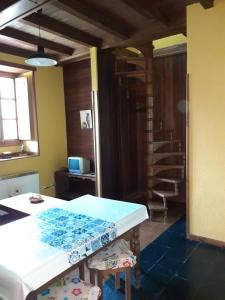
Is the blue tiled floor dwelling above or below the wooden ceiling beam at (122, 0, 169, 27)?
below

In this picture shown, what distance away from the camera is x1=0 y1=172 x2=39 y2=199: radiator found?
12.2 feet

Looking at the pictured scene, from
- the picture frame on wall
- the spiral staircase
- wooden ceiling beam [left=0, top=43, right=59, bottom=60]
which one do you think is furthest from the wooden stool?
wooden ceiling beam [left=0, top=43, right=59, bottom=60]

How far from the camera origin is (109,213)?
6.48ft

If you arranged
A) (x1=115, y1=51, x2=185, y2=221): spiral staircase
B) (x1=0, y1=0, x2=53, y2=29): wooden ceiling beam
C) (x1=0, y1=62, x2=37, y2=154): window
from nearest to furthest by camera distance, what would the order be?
(x1=0, y1=0, x2=53, y2=29): wooden ceiling beam
(x1=115, y1=51, x2=185, y2=221): spiral staircase
(x1=0, y1=62, x2=37, y2=154): window

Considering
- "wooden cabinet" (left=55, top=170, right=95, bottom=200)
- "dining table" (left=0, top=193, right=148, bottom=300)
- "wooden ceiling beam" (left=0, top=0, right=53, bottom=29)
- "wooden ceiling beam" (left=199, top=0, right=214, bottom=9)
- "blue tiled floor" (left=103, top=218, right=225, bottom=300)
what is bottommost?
"blue tiled floor" (left=103, top=218, right=225, bottom=300)

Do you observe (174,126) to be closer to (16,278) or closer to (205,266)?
(205,266)

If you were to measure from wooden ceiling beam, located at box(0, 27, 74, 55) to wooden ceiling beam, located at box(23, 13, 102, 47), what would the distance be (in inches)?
18.6

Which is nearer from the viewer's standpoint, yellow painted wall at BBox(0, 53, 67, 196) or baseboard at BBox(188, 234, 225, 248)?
baseboard at BBox(188, 234, 225, 248)

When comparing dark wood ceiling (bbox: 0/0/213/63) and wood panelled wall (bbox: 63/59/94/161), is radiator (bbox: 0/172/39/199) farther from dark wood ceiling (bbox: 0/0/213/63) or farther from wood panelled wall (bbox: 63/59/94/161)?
dark wood ceiling (bbox: 0/0/213/63)

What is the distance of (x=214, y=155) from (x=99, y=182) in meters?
1.82

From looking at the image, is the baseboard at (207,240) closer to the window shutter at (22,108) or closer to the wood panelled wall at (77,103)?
the wood panelled wall at (77,103)

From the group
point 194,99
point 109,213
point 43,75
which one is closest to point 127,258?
point 109,213

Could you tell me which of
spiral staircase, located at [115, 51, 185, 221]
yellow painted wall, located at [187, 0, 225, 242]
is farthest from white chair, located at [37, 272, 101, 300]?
spiral staircase, located at [115, 51, 185, 221]

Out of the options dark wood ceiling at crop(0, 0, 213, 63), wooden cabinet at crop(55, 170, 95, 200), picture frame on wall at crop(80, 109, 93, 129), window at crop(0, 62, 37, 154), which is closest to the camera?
dark wood ceiling at crop(0, 0, 213, 63)
